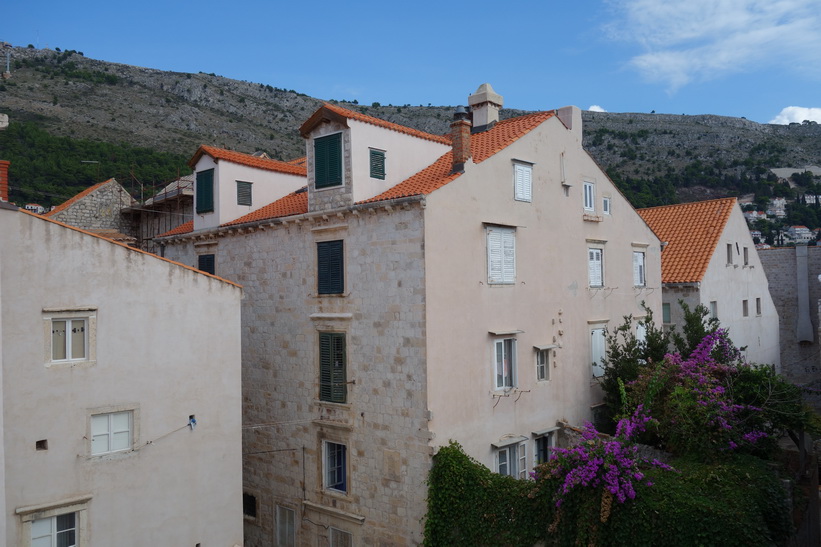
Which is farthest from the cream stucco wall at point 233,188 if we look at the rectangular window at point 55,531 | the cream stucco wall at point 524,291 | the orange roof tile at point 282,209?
the rectangular window at point 55,531

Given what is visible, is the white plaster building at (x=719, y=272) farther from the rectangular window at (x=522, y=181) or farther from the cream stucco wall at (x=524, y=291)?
the rectangular window at (x=522, y=181)

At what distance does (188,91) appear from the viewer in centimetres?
7706

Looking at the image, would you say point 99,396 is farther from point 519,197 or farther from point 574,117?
point 574,117

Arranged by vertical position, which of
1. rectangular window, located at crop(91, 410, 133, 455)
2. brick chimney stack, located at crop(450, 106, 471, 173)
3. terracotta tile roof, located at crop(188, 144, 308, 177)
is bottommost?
rectangular window, located at crop(91, 410, 133, 455)

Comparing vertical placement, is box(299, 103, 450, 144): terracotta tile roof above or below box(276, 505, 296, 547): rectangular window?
above

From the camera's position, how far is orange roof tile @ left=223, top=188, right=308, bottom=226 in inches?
774

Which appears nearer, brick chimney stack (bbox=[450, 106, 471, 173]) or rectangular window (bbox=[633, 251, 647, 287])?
brick chimney stack (bbox=[450, 106, 471, 173])

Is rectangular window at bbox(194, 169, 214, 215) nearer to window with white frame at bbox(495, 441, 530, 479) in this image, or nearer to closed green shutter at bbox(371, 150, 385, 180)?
closed green shutter at bbox(371, 150, 385, 180)

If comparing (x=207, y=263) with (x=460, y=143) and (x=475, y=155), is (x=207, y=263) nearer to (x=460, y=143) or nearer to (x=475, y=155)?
(x=475, y=155)

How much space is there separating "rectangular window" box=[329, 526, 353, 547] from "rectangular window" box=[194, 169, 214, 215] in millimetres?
11821

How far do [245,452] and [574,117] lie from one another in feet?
54.0

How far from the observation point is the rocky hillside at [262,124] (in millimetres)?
61406

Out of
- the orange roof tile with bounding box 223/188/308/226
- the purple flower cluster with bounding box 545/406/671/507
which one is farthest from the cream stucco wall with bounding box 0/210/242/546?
the purple flower cluster with bounding box 545/406/671/507

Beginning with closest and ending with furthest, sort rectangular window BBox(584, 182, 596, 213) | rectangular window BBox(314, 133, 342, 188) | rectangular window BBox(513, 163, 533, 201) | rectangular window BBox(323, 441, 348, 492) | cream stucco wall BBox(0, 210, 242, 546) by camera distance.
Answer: cream stucco wall BBox(0, 210, 242, 546) → rectangular window BBox(314, 133, 342, 188) → rectangular window BBox(323, 441, 348, 492) → rectangular window BBox(513, 163, 533, 201) → rectangular window BBox(584, 182, 596, 213)
